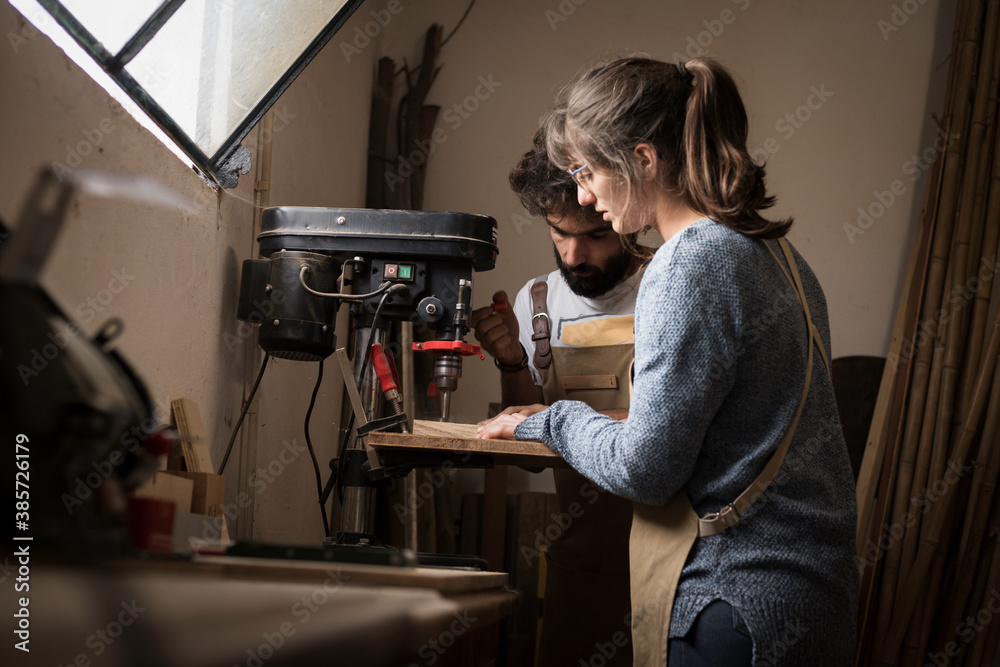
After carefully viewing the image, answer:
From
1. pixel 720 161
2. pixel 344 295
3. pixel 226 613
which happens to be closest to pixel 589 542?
pixel 344 295

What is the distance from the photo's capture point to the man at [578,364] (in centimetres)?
206

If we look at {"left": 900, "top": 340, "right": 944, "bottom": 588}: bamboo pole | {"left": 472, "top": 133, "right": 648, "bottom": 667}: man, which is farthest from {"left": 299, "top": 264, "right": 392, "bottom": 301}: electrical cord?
{"left": 900, "top": 340, "right": 944, "bottom": 588}: bamboo pole

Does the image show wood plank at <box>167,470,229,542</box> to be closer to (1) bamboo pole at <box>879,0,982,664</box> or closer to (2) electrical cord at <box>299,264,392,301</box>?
(2) electrical cord at <box>299,264,392,301</box>

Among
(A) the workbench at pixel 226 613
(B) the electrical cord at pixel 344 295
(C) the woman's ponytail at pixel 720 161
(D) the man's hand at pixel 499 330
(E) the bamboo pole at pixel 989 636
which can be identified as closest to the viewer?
(A) the workbench at pixel 226 613

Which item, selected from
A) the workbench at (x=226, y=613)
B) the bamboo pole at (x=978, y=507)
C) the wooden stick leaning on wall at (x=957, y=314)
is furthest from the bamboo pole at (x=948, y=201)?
the workbench at (x=226, y=613)

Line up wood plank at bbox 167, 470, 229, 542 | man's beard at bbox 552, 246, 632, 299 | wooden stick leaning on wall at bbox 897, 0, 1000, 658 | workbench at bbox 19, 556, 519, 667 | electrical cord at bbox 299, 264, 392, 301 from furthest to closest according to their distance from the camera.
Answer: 1. wooden stick leaning on wall at bbox 897, 0, 1000, 658
2. man's beard at bbox 552, 246, 632, 299
3. electrical cord at bbox 299, 264, 392, 301
4. wood plank at bbox 167, 470, 229, 542
5. workbench at bbox 19, 556, 519, 667

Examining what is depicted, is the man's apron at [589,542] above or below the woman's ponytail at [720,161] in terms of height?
below

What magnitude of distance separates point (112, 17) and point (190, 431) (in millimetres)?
693

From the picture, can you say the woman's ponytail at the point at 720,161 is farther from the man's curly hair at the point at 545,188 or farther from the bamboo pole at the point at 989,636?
the bamboo pole at the point at 989,636

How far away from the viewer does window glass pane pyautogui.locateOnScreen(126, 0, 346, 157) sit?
1464 mm

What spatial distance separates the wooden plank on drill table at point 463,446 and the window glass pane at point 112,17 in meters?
0.76

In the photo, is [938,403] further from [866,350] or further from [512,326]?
[512,326]

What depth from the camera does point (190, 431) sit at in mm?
1373

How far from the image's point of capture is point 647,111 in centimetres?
119
